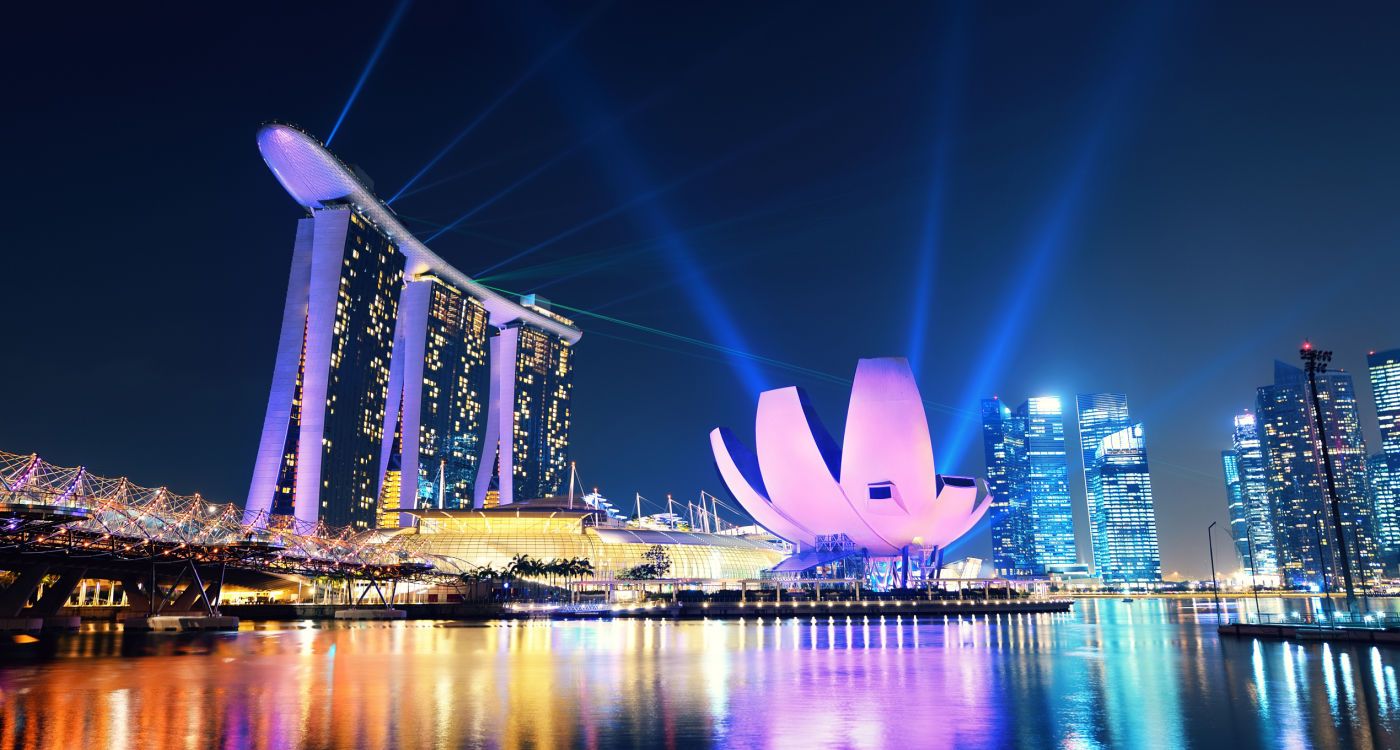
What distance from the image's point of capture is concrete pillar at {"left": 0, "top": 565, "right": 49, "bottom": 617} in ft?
125

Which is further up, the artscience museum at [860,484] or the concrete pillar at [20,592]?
the artscience museum at [860,484]

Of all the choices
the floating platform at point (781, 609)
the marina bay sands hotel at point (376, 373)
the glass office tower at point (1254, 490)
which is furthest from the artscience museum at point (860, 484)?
the glass office tower at point (1254, 490)

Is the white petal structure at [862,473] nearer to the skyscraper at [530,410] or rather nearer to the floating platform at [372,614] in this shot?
the floating platform at [372,614]

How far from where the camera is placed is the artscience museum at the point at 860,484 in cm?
6253

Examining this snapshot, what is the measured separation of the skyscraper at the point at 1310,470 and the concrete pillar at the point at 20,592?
122384mm

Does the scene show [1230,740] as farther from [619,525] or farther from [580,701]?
[619,525]

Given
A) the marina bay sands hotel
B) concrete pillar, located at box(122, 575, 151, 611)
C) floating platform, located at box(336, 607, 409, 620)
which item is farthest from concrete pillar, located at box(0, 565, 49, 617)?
floating platform, located at box(336, 607, 409, 620)

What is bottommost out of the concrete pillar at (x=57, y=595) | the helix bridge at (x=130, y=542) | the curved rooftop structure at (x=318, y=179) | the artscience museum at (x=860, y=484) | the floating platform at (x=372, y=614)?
the floating platform at (x=372, y=614)

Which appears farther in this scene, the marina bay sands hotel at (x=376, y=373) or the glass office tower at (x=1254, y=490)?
the glass office tower at (x=1254, y=490)

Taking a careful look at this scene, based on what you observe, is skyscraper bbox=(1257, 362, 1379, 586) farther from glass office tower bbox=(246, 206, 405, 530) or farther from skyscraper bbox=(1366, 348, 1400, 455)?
glass office tower bbox=(246, 206, 405, 530)

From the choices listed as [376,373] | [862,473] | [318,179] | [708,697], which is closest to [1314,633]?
[708,697]

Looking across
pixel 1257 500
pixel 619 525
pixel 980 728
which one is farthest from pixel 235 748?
pixel 1257 500

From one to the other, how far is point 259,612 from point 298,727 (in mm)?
54223

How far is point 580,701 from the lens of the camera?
48.1ft
